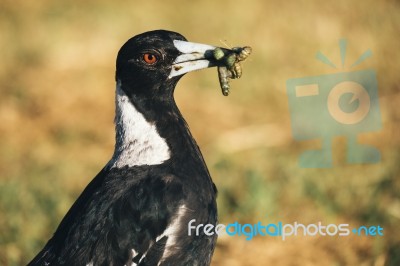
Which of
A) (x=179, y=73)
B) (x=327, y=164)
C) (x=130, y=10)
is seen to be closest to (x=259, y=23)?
(x=130, y=10)

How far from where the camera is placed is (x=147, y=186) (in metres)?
3.44

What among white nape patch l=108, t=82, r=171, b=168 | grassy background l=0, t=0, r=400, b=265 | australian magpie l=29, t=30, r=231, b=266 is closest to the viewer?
australian magpie l=29, t=30, r=231, b=266

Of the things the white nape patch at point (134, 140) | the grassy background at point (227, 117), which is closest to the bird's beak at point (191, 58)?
the white nape patch at point (134, 140)

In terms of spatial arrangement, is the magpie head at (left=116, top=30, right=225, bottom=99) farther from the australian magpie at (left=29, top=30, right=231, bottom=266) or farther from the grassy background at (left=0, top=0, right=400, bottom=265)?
the grassy background at (left=0, top=0, right=400, bottom=265)

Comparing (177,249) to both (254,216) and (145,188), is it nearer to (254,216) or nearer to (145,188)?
(145,188)

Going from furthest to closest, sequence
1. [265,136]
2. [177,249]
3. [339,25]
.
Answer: [339,25] → [265,136] → [177,249]

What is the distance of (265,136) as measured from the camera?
6441 mm

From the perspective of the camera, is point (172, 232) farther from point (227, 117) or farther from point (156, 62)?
point (227, 117)

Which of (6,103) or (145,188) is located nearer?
(145,188)

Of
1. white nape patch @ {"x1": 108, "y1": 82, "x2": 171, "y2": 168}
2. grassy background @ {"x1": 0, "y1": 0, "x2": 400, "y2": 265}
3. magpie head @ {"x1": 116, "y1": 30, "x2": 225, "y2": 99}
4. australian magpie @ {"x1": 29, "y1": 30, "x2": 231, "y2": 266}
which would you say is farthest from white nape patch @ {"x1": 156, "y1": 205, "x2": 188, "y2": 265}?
grassy background @ {"x1": 0, "y1": 0, "x2": 400, "y2": 265}

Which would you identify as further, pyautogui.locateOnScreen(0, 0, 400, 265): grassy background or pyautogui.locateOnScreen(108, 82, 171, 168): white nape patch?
pyautogui.locateOnScreen(0, 0, 400, 265): grassy background

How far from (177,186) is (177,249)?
0.26m

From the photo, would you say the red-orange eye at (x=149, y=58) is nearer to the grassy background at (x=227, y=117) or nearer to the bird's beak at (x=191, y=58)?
the bird's beak at (x=191, y=58)

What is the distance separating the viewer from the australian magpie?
3.35 m
